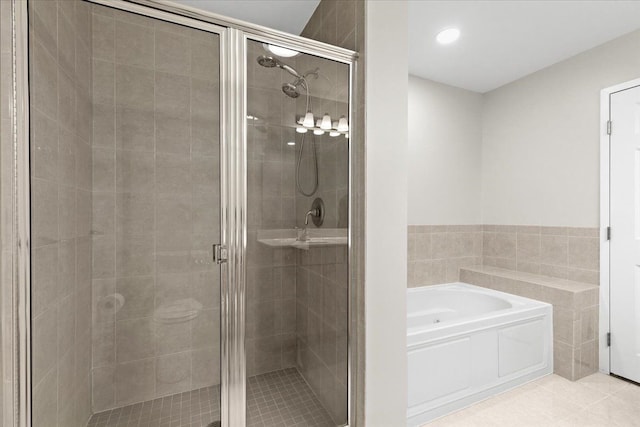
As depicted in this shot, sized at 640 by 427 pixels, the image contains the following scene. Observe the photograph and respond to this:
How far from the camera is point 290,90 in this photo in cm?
142

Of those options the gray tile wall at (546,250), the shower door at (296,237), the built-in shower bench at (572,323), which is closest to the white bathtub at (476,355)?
the built-in shower bench at (572,323)

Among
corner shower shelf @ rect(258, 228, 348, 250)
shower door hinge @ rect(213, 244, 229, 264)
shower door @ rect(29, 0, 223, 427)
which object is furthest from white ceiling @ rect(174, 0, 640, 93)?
shower door hinge @ rect(213, 244, 229, 264)

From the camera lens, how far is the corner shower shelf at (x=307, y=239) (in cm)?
138

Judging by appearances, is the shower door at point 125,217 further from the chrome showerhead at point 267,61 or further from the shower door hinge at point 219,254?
the chrome showerhead at point 267,61

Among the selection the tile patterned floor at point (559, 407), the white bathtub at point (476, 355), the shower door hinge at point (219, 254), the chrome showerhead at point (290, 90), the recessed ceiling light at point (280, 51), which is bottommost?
the tile patterned floor at point (559, 407)

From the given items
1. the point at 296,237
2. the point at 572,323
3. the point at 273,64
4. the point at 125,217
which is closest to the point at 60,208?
the point at 125,217

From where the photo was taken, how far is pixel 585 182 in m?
2.51

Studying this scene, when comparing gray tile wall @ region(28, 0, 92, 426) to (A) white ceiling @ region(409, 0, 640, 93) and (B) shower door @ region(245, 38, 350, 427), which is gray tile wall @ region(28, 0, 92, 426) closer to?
(B) shower door @ region(245, 38, 350, 427)

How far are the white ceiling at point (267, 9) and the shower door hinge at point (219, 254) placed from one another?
1577mm

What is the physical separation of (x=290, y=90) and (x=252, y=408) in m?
1.43

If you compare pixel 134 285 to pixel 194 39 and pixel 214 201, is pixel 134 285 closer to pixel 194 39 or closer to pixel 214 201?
pixel 214 201

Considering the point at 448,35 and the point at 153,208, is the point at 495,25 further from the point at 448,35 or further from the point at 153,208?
the point at 153,208

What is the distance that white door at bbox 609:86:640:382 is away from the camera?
2.23m

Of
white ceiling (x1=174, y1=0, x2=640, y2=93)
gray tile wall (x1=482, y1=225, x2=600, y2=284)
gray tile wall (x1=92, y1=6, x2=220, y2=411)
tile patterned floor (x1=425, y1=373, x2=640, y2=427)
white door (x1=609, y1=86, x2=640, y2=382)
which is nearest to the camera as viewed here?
gray tile wall (x1=92, y1=6, x2=220, y2=411)
